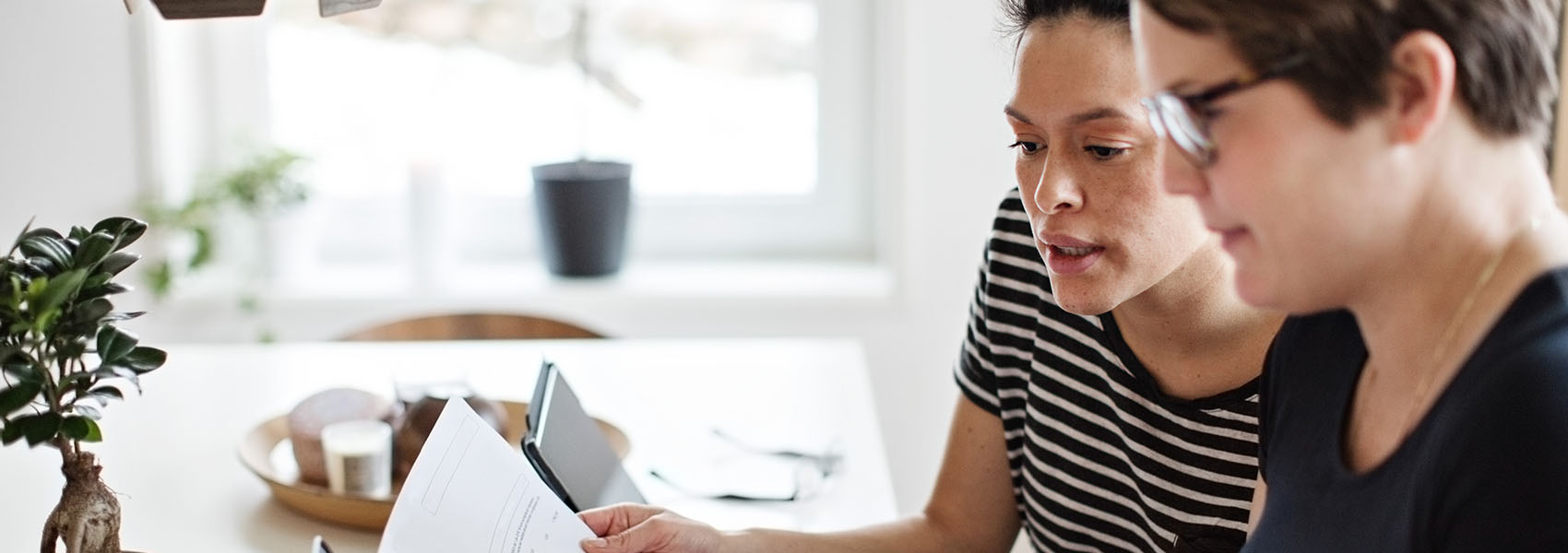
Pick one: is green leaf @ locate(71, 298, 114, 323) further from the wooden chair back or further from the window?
the window

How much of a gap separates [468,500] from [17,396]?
29 cm

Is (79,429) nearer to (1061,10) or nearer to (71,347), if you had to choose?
(71,347)

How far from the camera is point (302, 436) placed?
1.41m

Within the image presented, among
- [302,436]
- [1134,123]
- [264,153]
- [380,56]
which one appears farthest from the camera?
[380,56]

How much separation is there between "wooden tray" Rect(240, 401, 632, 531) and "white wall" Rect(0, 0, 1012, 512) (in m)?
0.92

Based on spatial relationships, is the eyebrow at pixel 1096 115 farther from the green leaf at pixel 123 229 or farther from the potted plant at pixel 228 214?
the potted plant at pixel 228 214

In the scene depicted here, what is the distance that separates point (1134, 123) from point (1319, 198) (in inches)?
15.5

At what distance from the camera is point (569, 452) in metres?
1.21

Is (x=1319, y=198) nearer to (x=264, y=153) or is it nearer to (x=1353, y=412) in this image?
(x=1353, y=412)

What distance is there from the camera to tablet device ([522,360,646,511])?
1139 millimetres

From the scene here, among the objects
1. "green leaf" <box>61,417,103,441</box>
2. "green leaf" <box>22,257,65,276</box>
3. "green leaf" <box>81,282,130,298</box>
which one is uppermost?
"green leaf" <box>22,257,65,276</box>

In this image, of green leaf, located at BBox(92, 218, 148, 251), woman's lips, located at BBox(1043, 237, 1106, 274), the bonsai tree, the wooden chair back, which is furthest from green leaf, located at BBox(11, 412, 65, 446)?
the wooden chair back

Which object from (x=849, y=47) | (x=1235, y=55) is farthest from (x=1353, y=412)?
(x=849, y=47)

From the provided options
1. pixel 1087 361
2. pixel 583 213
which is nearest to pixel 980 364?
pixel 1087 361
